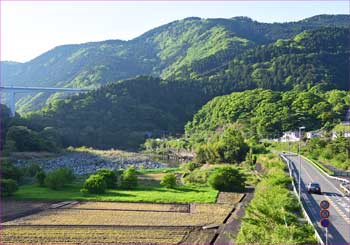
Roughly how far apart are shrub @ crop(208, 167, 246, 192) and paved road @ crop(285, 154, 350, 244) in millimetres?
4669

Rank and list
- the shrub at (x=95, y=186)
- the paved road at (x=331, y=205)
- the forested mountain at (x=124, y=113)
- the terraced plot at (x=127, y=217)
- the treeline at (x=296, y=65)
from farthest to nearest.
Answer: the treeline at (x=296, y=65) → the forested mountain at (x=124, y=113) → the shrub at (x=95, y=186) → the terraced plot at (x=127, y=217) → the paved road at (x=331, y=205)

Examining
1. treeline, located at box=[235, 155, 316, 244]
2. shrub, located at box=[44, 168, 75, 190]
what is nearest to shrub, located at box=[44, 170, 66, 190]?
shrub, located at box=[44, 168, 75, 190]

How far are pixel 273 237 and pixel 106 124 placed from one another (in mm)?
87003

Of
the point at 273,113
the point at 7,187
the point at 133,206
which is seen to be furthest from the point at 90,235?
the point at 273,113

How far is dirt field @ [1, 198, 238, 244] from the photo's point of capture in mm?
21531

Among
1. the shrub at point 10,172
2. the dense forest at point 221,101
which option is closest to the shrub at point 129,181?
the shrub at point 10,172

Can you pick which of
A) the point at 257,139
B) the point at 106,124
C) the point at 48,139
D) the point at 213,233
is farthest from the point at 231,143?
the point at 106,124

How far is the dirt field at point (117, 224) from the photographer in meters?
21.5

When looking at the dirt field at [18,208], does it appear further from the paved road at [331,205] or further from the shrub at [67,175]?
the paved road at [331,205]

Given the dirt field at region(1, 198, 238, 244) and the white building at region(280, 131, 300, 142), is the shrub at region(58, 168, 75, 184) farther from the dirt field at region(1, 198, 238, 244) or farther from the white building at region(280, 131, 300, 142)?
the white building at region(280, 131, 300, 142)

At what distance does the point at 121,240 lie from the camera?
21.2 meters

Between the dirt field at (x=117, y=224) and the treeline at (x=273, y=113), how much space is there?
4005 centimetres

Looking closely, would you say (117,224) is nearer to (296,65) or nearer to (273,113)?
(273,113)

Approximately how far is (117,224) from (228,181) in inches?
545
